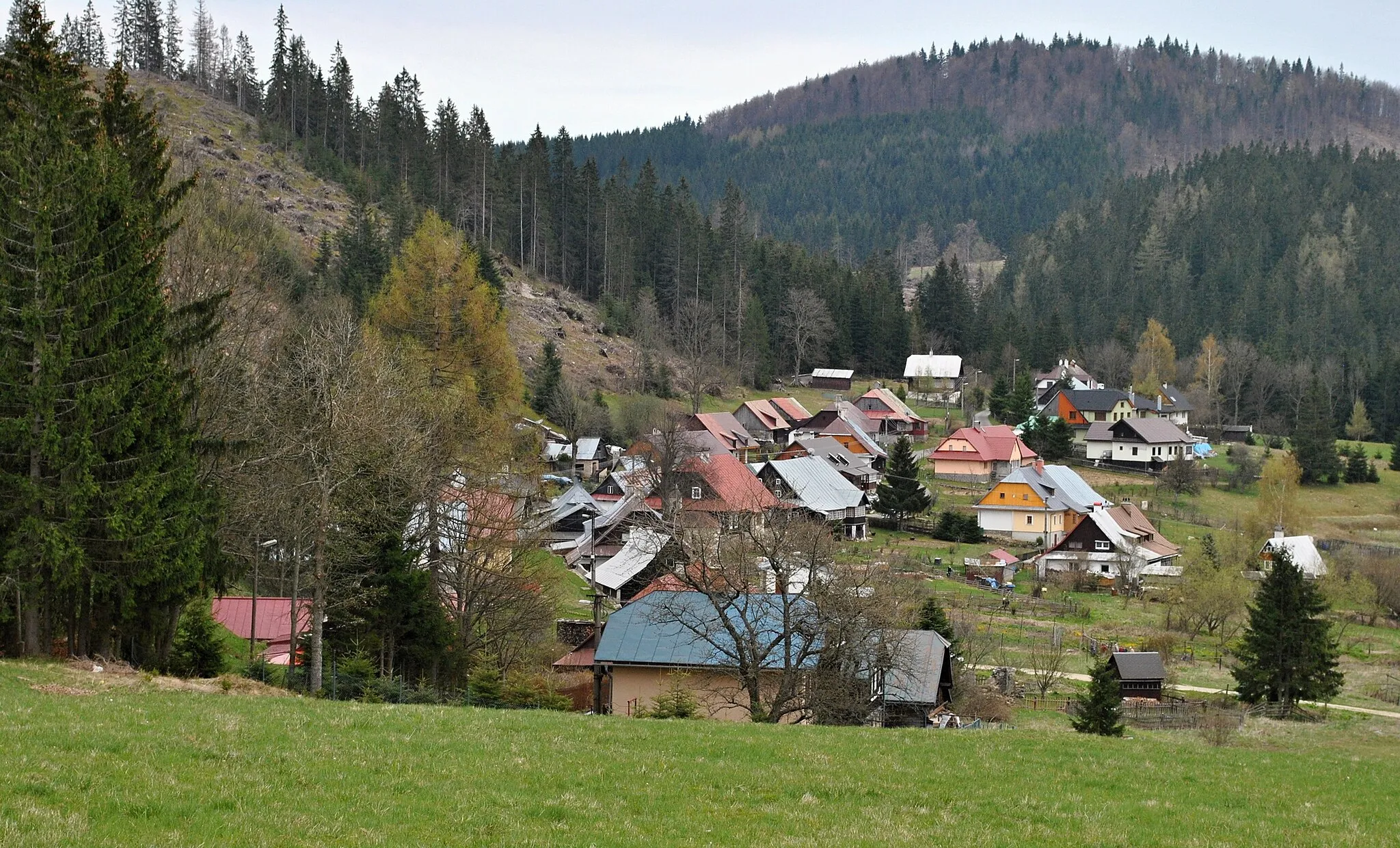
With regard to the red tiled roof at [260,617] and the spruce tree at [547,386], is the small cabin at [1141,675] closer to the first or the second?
the red tiled roof at [260,617]

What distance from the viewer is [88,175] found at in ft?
63.1

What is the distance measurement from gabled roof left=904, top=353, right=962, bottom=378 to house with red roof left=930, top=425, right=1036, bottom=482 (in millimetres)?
27701

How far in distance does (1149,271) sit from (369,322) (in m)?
153

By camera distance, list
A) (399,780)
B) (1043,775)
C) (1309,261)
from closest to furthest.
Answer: (399,780) → (1043,775) → (1309,261)

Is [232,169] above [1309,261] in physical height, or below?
below

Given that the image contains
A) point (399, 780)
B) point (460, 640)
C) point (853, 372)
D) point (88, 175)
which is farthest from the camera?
point (853, 372)

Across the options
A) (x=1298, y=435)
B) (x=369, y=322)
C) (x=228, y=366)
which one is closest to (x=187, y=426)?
(x=228, y=366)

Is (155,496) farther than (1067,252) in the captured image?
No

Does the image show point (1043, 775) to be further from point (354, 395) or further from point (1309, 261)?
point (1309, 261)

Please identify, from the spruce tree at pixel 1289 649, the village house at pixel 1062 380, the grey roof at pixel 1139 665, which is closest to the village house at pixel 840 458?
the grey roof at pixel 1139 665

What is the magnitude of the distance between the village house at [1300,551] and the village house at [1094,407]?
38526mm

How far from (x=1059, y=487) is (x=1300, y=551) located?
15.0m

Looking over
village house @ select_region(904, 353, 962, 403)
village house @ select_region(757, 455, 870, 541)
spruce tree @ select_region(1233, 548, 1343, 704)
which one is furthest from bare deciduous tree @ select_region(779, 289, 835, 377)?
spruce tree @ select_region(1233, 548, 1343, 704)

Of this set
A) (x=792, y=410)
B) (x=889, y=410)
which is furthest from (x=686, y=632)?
(x=889, y=410)
